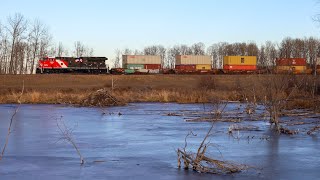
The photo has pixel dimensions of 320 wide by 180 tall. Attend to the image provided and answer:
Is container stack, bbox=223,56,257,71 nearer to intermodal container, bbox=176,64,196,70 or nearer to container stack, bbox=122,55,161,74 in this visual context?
intermodal container, bbox=176,64,196,70

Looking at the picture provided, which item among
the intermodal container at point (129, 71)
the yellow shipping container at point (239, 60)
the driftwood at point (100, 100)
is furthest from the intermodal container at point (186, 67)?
the driftwood at point (100, 100)

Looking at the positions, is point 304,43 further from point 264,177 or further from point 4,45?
point 264,177

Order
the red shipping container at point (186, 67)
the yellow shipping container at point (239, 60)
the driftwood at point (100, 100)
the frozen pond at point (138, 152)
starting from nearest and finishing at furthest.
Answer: the frozen pond at point (138, 152)
the driftwood at point (100, 100)
the yellow shipping container at point (239, 60)
the red shipping container at point (186, 67)

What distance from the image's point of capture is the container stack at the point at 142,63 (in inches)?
2992

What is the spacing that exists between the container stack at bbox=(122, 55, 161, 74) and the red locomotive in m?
7.00

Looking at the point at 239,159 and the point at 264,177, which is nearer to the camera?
the point at 264,177

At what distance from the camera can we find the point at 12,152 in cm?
1309

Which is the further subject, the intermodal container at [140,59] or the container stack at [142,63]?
the intermodal container at [140,59]

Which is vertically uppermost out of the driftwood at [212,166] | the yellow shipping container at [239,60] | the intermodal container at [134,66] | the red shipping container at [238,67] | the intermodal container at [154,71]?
the yellow shipping container at [239,60]

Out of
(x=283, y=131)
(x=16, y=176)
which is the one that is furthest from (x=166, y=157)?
(x=283, y=131)

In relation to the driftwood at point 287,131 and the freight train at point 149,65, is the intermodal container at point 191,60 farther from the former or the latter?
the driftwood at point 287,131

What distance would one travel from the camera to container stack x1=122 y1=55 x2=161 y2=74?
249 ft

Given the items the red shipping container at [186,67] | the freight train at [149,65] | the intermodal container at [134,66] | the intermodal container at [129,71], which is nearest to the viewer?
the freight train at [149,65]

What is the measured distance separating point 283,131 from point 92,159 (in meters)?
8.50
